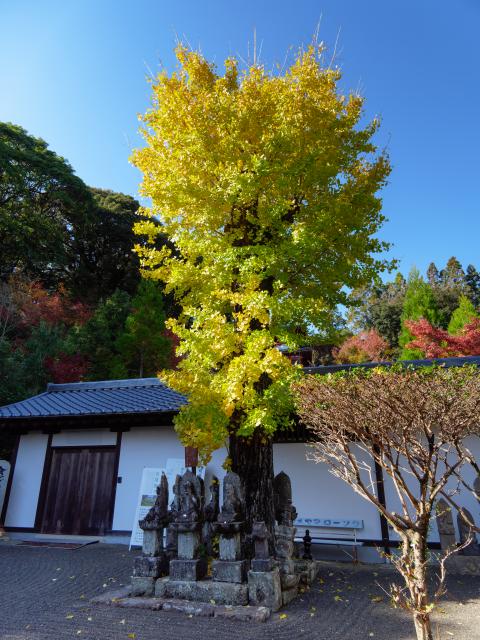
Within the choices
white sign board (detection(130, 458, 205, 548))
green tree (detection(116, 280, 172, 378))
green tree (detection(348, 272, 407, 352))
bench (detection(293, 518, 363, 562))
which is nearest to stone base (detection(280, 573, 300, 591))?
bench (detection(293, 518, 363, 562))

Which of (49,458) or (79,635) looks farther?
(49,458)

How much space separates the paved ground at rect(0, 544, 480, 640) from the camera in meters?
4.47

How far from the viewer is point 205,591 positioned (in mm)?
5473

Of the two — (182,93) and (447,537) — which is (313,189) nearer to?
(182,93)

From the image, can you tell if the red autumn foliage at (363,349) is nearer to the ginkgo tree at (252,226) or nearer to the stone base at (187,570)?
the ginkgo tree at (252,226)

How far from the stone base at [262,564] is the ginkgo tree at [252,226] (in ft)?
2.46

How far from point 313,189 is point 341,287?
1869 millimetres

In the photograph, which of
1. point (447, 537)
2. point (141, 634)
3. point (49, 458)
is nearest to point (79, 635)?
point (141, 634)

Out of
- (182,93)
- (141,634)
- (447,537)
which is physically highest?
(182,93)

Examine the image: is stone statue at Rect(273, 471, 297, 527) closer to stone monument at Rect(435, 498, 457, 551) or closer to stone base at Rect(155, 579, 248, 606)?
stone base at Rect(155, 579, 248, 606)

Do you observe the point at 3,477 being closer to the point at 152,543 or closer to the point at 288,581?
the point at 152,543

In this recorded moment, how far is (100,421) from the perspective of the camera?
1101 centimetres

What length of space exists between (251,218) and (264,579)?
5307mm

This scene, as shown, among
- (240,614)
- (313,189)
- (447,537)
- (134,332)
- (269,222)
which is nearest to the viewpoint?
(240,614)
